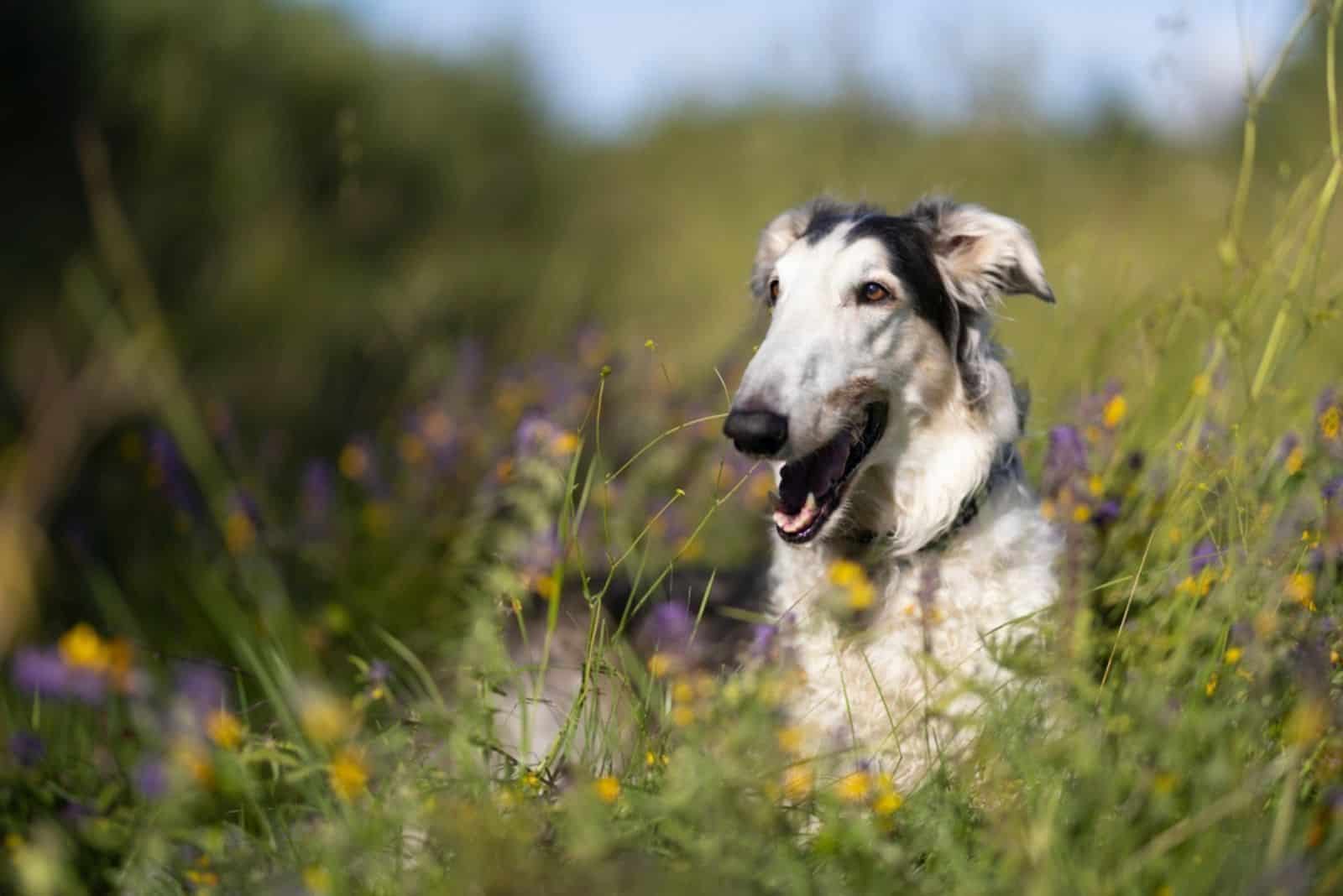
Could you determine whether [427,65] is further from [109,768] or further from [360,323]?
[109,768]

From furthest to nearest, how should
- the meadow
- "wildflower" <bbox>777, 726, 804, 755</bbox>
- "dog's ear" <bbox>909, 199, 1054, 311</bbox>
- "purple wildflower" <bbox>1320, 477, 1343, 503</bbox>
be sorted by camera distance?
"dog's ear" <bbox>909, 199, 1054, 311</bbox>
"purple wildflower" <bbox>1320, 477, 1343, 503</bbox>
"wildflower" <bbox>777, 726, 804, 755</bbox>
the meadow

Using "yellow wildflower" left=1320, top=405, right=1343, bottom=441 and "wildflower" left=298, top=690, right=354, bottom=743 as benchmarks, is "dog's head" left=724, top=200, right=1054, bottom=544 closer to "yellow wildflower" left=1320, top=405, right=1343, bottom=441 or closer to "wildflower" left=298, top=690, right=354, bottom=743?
"yellow wildflower" left=1320, top=405, right=1343, bottom=441

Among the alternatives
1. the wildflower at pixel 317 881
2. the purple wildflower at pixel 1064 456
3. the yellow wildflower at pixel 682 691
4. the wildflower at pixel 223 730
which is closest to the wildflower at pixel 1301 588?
the purple wildflower at pixel 1064 456

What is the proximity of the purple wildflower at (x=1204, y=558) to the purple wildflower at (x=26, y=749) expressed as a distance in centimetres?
256

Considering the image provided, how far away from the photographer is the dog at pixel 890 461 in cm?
317

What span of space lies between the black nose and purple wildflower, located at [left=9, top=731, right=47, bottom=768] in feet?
5.45

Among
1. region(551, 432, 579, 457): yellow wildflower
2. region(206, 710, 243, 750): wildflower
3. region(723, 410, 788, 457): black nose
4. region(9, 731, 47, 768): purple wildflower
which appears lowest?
region(9, 731, 47, 768): purple wildflower

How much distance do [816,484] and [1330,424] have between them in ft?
3.98

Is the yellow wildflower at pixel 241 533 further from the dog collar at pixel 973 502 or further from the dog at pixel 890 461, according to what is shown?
the dog collar at pixel 973 502

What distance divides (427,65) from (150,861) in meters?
11.8

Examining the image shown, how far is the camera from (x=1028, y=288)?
3635mm

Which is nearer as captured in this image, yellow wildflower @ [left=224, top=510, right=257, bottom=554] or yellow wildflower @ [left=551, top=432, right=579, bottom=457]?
yellow wildflower @ [left=551, top=432, right=579, bottom=457]

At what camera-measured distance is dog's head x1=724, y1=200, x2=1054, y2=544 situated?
3131 mm

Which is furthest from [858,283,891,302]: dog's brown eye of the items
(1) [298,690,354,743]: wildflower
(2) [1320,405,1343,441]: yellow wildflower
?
(1) [298,690,354,743]: wildflower
